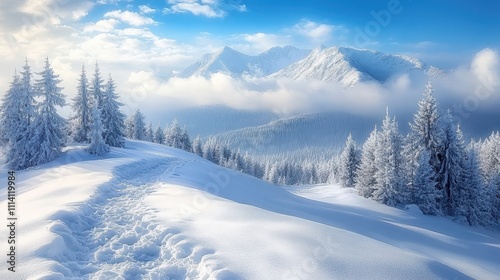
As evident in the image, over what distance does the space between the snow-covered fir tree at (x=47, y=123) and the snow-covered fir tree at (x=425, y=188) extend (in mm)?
37576

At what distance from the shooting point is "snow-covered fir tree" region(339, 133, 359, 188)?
47.5 meters

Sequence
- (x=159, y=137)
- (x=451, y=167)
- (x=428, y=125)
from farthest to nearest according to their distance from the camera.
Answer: (x=159, y=137) < (x=428, y=125) < (x=451, y=167)

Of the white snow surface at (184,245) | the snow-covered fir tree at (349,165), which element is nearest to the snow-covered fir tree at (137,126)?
the snow-covered fir tree at (349,165)

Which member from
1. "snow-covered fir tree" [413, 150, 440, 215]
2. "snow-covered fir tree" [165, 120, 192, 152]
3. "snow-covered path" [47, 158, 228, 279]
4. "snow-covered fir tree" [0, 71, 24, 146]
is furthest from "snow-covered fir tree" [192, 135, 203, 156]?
"snow-covered path" [47, 158, 228, 279]

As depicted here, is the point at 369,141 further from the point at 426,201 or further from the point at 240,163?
the point at 240,163

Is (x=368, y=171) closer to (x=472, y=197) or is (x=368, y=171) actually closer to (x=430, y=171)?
(x=430, y=171)

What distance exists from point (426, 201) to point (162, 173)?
25080 mm

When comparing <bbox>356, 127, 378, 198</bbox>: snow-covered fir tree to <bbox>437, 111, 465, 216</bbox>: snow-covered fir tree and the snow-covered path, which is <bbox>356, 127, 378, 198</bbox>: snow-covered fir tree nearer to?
<bbox>437, 111, 465, 216</bbox>: snow-covered fir tree

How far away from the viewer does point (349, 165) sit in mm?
48938

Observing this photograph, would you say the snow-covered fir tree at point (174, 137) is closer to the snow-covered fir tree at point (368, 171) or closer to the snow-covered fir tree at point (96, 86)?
the snow-covered fir tree at point (96, 86)

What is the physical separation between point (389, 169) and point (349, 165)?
20.3 m

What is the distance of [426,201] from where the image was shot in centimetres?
2853

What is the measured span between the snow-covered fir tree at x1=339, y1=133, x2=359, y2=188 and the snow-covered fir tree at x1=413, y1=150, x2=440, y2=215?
17952 mm

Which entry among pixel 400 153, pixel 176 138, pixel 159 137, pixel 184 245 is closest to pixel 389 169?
pixel 400 153
